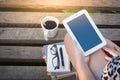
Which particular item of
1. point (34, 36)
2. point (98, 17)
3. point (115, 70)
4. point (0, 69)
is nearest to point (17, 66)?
point (0, 69)

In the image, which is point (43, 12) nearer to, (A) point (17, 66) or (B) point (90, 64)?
(A) point (17, 66)

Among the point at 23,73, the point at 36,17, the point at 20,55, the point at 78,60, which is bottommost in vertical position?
the point at 23,73

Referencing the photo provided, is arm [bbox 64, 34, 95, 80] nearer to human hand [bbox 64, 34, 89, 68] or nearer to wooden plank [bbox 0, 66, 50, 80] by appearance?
human hand [bbox 64, 34, 89, 68]

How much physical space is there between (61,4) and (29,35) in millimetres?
367

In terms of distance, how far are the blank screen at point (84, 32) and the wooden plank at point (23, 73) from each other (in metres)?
0.44

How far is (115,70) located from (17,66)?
0.88 metres

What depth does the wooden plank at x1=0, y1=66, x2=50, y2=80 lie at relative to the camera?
204cm

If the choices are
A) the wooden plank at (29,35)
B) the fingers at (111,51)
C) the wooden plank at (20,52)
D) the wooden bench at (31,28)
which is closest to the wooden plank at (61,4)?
the wooden bench at (31,28)

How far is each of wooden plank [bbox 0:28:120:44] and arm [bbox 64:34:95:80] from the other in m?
0.34

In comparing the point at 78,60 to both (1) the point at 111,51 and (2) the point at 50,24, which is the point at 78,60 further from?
(2) the point at 50,24

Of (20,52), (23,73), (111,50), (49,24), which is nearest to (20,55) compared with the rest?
(20,52)

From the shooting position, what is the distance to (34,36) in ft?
6.97

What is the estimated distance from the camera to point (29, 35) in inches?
84.0

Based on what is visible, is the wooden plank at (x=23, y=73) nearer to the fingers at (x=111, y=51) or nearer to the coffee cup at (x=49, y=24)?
the coffee cup at (x=49, y=24)
